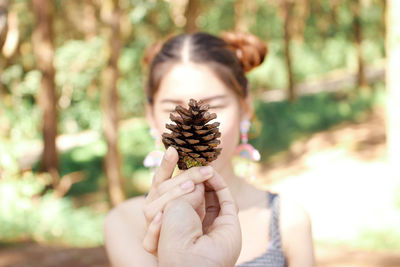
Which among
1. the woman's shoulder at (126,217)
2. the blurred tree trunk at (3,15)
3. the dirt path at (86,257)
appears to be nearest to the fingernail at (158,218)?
the woman's shoulder at (126,217)

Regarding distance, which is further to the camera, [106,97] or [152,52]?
[106,97]

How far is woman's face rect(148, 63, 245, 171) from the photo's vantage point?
172 cm

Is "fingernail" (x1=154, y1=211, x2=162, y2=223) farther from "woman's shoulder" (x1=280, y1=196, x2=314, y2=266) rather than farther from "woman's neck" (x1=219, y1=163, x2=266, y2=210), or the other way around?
"woman's shoulder" (x1=280, y1=196, x2=314, y2=266)

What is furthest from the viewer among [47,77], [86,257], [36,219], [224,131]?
[47,77]

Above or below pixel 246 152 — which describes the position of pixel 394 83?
below

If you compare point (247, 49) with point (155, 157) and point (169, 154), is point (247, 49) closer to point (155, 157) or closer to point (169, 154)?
point (155, 157)

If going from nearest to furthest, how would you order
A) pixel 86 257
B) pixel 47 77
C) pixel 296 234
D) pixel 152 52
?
pixel 296 234 < pixel 152 52 < pixel 86 257 < pixel 47 77

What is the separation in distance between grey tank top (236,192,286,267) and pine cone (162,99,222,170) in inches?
36.0

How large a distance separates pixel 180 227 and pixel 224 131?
73cm

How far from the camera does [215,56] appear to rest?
1922 millimetres

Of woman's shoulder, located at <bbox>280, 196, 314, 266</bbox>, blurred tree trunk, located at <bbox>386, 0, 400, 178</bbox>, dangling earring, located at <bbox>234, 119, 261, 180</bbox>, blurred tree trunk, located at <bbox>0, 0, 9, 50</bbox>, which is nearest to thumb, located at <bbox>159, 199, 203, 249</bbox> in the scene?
dangling earring, located at <bbox>234, 119, 261, 180</bbox>

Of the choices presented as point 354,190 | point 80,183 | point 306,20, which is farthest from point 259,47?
point 306,20

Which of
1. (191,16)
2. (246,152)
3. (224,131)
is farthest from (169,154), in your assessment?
(191,16)

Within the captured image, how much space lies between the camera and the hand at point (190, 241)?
1.03 m
